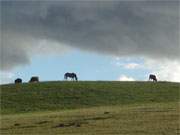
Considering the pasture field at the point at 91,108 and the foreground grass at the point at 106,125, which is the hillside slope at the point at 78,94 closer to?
the pasture field at the point at 91,108

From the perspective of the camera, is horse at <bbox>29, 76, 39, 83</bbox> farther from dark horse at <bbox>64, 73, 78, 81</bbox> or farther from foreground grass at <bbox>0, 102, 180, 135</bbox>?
foreground grass at <bbox>0, 102, 180, 135</bbox>

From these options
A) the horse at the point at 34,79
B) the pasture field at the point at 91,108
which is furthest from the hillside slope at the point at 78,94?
the horse at the point at 34,79

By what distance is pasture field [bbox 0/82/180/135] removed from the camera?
36.5m

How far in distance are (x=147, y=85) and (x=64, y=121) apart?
37.6m

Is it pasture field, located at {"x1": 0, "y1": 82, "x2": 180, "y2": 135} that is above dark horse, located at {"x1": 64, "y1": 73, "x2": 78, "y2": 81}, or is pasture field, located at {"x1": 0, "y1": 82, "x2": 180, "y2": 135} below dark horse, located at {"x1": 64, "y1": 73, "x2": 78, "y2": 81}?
below

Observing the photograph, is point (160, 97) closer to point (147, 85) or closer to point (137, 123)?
point (147, 85)

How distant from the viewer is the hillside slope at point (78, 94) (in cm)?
6731

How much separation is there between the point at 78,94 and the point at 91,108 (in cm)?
1137

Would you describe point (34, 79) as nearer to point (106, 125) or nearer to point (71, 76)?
point (71, 76)

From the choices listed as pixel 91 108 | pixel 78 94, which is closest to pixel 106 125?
pixel 91 108

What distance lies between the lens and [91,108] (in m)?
61.1

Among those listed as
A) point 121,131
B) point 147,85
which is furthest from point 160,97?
point 121,131

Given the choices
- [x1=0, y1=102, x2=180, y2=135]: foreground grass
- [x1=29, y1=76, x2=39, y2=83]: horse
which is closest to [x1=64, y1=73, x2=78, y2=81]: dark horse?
[x1=29, y1=76, x2=39, y2=83]: horse

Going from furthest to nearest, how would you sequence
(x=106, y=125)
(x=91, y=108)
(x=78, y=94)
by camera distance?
(x=78, y=94) < (x=91, y=108) < (x=106, y=125)
